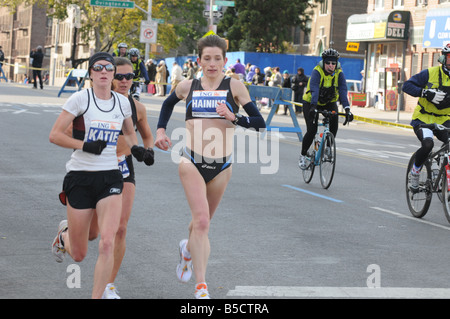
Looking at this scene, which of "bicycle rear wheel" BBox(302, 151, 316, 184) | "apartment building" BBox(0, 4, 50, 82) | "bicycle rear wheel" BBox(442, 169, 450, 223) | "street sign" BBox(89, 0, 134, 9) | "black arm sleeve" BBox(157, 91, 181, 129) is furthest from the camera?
"apartment building" BBox(0, 4, 50, 82)

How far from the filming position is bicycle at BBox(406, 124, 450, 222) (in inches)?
419

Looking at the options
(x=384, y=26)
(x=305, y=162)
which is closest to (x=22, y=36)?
(x=384, y=26)

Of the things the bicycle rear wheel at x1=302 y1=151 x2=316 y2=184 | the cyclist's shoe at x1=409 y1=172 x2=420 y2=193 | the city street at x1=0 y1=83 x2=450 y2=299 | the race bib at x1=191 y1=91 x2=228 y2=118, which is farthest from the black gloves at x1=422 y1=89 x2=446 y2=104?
the race bib at x1=191 y1=91 x2=228 y2=118

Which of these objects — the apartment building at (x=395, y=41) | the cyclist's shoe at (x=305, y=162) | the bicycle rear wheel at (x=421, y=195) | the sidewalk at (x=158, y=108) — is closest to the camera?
the bicycle rear wheel at (x=421, y=195)

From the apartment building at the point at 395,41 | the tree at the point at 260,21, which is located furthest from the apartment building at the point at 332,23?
the apartment building at the point at 395,41

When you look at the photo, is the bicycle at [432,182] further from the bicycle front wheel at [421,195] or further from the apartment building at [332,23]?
the apartment building at [332,23]

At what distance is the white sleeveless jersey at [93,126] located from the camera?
6.37m

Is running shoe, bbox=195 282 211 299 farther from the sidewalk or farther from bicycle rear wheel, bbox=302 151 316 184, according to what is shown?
the sidewalk

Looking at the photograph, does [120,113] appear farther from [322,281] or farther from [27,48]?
[27,48]

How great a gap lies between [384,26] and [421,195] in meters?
35.5

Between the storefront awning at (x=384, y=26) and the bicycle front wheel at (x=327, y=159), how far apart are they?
1245 inches

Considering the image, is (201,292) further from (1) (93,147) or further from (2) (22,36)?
(2) (22,36)
